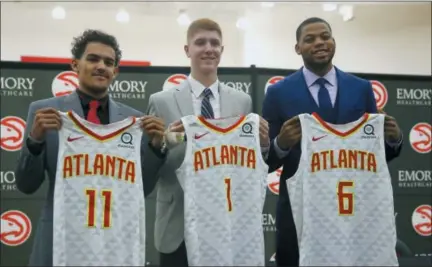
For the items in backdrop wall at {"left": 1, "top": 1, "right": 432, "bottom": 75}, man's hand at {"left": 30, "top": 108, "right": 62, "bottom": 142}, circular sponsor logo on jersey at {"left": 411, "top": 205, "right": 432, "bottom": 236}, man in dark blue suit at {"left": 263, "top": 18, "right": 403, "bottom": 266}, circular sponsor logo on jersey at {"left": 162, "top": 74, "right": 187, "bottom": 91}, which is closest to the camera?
man's hand at {"left": 30, "top": 108, "right": 62, "bottom": 142}

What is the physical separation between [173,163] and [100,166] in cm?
33

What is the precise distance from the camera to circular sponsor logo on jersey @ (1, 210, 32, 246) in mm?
3430

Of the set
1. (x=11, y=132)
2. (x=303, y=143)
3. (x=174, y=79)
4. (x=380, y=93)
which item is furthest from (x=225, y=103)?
(x=380, y=93)

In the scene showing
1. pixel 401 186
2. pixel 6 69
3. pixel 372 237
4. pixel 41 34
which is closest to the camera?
pixel 372 237

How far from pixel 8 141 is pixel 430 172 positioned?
3.18 metres

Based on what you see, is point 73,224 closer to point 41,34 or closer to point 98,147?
point 98,147

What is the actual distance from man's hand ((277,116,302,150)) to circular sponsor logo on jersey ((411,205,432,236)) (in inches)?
87.8

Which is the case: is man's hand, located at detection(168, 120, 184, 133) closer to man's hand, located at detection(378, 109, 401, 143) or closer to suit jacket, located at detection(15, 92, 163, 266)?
suit jacket, located at detection(15, 92, 163, 266)

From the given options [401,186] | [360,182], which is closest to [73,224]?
[360,182]

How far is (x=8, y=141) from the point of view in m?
3.48

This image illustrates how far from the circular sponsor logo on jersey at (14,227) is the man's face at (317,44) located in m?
2.31

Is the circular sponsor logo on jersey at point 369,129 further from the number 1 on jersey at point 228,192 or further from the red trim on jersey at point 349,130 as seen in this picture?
the number 1 on jersey at point 228,192

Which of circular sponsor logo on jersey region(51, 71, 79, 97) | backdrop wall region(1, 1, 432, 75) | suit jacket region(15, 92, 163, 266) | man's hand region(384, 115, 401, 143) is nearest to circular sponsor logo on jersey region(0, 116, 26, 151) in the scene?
circular sponsor logo on jersey region(51, 71, 79, 97)

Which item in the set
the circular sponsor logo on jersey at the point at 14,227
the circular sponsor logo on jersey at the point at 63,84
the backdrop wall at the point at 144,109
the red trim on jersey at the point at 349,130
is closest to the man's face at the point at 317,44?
the red trim on jersey at the point at 349,130
